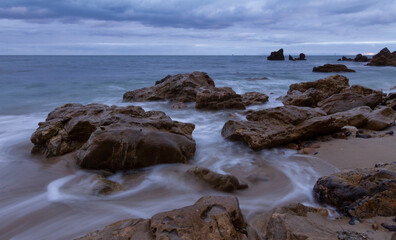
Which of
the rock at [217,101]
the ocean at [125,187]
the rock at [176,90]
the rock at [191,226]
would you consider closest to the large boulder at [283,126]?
the ocean at [125,187]

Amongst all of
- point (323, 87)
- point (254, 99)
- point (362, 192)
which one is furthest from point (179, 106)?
point (362, 192)

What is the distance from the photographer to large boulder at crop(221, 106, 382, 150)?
5.20 m

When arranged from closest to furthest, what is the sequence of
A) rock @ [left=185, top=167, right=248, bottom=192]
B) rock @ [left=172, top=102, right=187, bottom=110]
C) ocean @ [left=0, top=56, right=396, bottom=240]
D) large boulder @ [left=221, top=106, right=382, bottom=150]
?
ocean @ [left=0, top=56, right=396, bottom=240] < rock @ [left=185, top=167, right=248, bottom=192] < large boulder @ [left=221, top=106, right=382, bottom=150] < rock @ [left=172, top=102, right=187, bottom=110]

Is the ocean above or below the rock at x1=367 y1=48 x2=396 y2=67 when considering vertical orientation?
below

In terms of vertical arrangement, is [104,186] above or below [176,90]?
below

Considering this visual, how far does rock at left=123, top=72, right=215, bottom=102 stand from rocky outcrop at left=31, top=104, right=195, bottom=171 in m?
5.20

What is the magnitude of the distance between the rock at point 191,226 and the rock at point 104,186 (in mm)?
1334

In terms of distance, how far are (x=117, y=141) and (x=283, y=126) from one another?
10.7 feet

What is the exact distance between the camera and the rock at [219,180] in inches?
143

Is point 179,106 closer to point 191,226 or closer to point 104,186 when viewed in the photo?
point 104,186

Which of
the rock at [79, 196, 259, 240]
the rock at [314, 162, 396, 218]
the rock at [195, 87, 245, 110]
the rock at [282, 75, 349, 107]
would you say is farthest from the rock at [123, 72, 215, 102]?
the rock at [79, 196, 259, 240]

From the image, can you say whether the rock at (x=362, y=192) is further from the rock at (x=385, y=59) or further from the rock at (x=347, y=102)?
the rock at (x=385, y=59)

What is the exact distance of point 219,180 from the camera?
3.64 m

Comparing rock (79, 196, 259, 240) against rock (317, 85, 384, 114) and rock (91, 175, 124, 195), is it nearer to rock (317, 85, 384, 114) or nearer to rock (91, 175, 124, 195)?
rock (91, 175, 124, 195)
